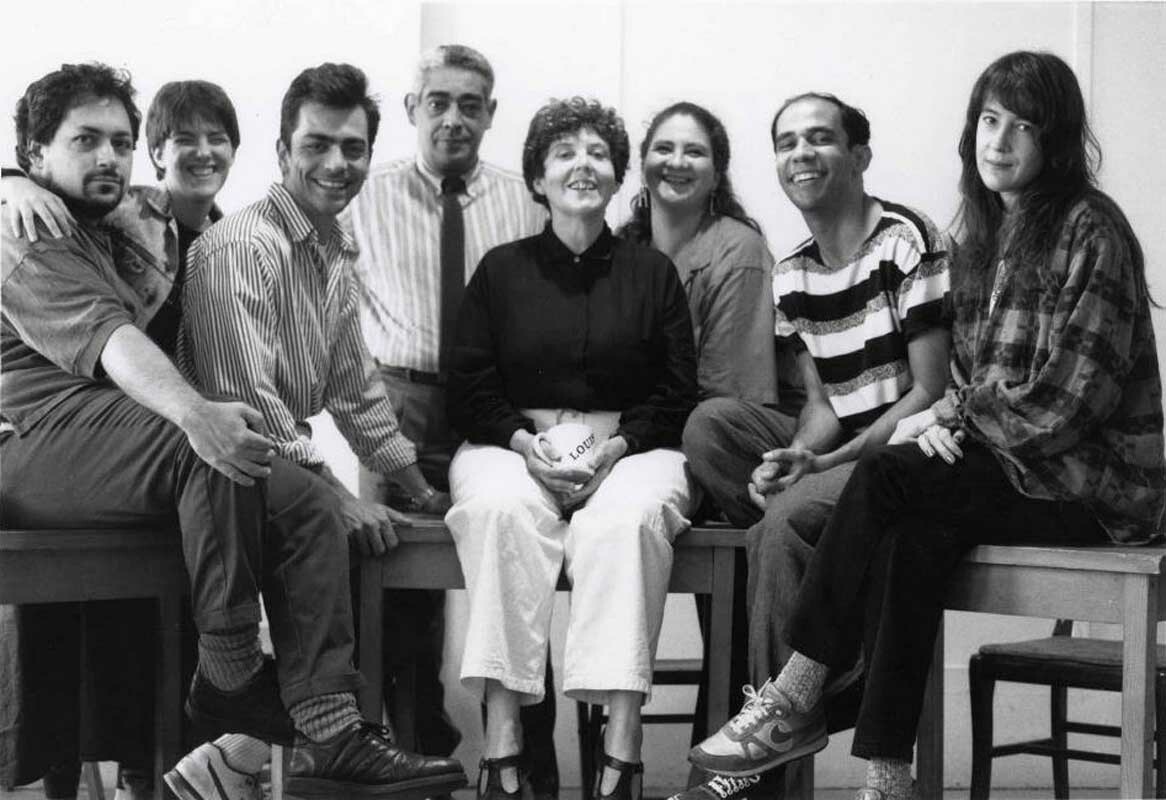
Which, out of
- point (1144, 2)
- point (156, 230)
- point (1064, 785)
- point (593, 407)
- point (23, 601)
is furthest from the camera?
point (1144, 2)

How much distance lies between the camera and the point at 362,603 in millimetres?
3314

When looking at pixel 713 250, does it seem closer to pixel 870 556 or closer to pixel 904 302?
pixel 904 302

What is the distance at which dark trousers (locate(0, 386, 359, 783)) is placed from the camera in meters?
2.83

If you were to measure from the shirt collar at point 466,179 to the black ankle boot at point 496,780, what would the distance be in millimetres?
1590

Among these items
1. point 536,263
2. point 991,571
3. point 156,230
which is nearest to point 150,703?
point 156,230

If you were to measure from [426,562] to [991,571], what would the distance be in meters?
1.22

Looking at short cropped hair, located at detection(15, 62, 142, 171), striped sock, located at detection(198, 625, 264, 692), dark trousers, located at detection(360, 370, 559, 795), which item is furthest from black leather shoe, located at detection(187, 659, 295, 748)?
A: short cropped hair, located at detection(15, 62, 142, 171)

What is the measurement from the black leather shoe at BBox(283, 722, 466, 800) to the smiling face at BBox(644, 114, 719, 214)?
1578mm

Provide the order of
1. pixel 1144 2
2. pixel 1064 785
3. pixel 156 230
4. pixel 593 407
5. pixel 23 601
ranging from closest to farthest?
pixel 23 601 < pixel 156 230 < pixel 593 407 < pixel 1064 785 < pixel 1144 2

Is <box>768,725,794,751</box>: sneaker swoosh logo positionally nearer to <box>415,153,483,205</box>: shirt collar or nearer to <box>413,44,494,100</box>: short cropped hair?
<box>415,153,483,205</box>: shirt collar

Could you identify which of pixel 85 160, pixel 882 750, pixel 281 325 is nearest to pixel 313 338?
pixel 281 325

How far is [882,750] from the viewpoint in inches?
108

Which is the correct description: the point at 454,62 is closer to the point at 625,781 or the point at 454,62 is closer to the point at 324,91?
the point at 324,91

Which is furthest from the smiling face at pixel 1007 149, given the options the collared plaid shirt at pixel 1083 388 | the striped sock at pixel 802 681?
the striped sock at pixel 802 681
